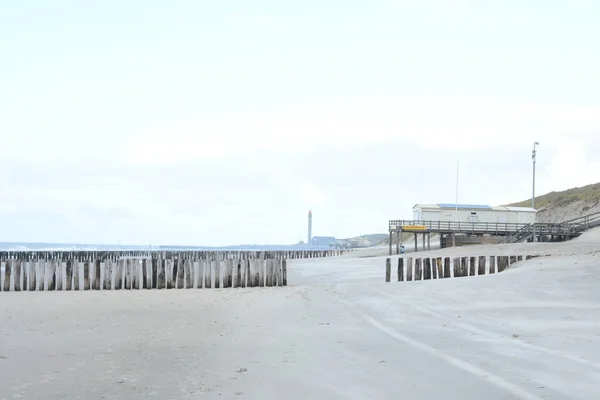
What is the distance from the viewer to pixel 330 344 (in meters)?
9.75

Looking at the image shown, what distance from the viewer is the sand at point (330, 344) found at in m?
7.00

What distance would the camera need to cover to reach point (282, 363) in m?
8.40

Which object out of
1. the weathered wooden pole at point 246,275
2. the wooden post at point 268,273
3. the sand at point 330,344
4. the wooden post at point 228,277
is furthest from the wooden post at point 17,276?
the wooden post at point 268,273

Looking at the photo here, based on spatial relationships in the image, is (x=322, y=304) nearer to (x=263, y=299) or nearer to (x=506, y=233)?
(x=263, y=299)

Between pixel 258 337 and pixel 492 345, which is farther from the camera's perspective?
pixel 258 337

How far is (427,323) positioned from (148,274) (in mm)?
13367

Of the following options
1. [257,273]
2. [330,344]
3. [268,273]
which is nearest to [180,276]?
[257,273]

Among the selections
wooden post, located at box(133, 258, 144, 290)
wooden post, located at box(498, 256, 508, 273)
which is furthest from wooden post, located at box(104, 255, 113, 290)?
wooden post, located at box(498, 256, 508, 273)

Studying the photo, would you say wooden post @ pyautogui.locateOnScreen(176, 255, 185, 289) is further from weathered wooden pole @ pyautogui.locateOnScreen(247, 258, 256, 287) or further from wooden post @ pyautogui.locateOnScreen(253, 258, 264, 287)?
wooden post @ pyautogui.locateOnScreen(253, 258, 264, 287)

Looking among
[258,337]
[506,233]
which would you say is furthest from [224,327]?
[506,233]

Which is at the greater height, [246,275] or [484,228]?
[484,228]

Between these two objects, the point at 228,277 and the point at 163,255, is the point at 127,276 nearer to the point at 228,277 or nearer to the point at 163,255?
the point at 228,277

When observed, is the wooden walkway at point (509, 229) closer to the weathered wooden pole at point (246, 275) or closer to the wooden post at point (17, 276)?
the weathered wooden pole at point (246, 275)

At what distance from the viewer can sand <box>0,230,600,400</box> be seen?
23.0 ft
